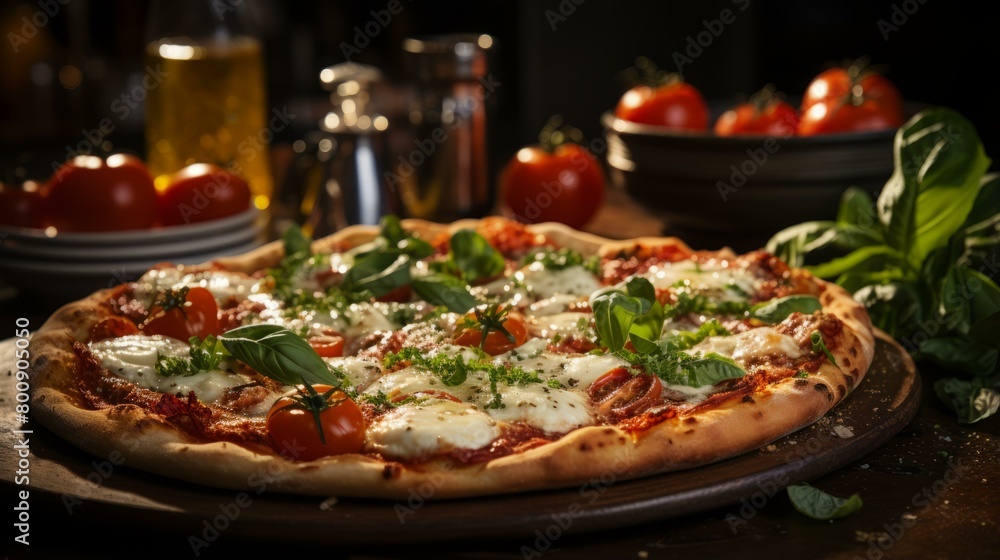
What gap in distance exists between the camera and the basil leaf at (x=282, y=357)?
1.94 m

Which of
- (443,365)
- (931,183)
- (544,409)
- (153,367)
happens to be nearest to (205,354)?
(153,367)

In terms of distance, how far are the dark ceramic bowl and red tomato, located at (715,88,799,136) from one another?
0.31 metres

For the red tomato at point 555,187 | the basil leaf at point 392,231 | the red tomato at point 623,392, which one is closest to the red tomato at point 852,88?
the red tomato at point 555,187

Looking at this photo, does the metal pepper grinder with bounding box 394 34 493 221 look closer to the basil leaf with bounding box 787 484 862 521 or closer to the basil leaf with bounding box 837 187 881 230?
the basil leaf with bounding box 837 187 881 230

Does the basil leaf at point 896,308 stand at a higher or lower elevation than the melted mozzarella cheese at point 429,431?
lower

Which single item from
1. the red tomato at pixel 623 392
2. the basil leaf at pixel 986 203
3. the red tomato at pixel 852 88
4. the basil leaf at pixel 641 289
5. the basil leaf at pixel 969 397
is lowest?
the basil leaf at pixel 969 397

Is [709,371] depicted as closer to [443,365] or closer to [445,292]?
[443,365]

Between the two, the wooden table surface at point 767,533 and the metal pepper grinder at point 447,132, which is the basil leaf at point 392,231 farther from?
the wooden table surface at point 767,533

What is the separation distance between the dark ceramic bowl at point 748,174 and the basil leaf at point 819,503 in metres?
1.58

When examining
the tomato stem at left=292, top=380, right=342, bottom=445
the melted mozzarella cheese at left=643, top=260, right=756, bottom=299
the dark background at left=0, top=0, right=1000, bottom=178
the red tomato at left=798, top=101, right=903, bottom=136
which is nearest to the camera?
the tomato stem at left=292, top=380, right=342, bottom=445

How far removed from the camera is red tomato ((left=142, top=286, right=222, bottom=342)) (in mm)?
2385

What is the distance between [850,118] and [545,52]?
2831mm

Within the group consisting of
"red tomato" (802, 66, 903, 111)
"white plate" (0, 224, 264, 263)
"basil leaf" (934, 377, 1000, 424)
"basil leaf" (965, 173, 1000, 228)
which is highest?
"red tomato" (802, 66, 903, 111)

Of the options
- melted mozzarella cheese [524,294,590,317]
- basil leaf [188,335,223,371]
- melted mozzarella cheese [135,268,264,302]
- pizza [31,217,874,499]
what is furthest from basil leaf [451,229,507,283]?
basil leaf [188,335,223,371]
